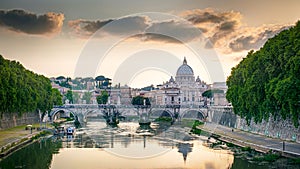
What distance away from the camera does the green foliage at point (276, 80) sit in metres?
31.8

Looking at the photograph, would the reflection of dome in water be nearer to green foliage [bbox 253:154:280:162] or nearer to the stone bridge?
the stone bridge

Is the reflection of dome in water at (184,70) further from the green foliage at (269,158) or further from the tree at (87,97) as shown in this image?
the green foliage at (269,158)

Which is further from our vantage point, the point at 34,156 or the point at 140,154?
the point at 140,154

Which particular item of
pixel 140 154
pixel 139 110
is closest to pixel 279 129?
pixel 140 154

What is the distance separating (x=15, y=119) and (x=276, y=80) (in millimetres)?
34882

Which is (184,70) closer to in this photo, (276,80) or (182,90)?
(182,90)

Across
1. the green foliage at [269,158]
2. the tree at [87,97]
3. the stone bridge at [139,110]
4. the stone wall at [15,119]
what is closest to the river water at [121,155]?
the green foliage at [269,158]

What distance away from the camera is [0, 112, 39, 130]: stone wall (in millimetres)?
52100

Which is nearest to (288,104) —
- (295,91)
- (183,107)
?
(295,91)

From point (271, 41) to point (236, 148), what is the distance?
9.75 meters

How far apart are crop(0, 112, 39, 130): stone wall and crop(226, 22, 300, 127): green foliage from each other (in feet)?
84.0

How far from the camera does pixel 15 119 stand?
58.2 m

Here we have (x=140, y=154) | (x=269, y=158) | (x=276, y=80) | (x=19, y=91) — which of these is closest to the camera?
(x=269, y=158)

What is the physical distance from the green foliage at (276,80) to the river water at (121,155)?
509 cm
